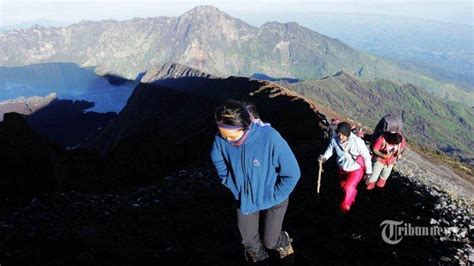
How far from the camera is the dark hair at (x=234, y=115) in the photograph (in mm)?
6703

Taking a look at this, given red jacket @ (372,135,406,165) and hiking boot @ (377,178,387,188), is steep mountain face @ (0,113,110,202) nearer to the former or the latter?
hiking boot @ (377,178,387,188)

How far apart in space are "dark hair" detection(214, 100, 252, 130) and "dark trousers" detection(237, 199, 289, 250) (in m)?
1.88

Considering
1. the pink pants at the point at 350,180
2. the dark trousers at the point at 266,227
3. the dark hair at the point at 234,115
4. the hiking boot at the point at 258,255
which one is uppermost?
the dark hair at the point at 234,115

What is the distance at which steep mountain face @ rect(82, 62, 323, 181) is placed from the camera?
3338 centimetres

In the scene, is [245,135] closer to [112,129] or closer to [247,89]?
[247,89]

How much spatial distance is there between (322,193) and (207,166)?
9087 mm

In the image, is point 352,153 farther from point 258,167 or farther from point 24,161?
point 24,161

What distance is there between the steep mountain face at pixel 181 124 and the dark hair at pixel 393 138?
15812 millimetres

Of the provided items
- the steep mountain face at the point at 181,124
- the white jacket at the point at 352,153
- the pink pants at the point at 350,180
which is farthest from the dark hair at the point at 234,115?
the steep mountain face at the point at 181,124

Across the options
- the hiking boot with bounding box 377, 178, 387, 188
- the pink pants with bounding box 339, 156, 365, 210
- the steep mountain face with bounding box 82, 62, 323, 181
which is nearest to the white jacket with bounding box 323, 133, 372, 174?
the pink pants with bounding box 339, 156, 365, 210

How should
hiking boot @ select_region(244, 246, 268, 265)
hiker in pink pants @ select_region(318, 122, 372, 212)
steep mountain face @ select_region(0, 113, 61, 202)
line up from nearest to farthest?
hiking boot @ select_region(244, 246, 268, 265) < hiker in pink pants @ select_region(318, 122, 372, 212) < steep mountain face @ select_region(0, 113, 61, 202)

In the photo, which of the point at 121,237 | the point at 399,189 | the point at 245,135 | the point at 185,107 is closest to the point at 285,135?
the point at 399,189

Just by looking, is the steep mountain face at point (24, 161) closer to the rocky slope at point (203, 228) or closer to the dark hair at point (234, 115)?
the rocky slope at point (203, 228)

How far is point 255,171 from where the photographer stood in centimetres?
718
